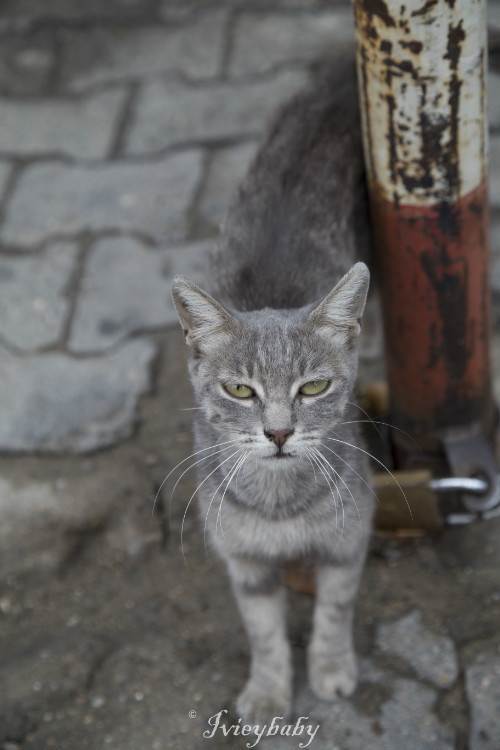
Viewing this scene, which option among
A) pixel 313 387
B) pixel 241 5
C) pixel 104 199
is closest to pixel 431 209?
pixel 313 387

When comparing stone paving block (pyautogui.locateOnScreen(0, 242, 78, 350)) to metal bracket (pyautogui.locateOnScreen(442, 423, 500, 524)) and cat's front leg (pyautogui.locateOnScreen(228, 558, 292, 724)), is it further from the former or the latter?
metal bracket (pyautogui.locateOnScreen(442, 423, 500, 524))

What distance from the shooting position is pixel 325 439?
2.24 metres

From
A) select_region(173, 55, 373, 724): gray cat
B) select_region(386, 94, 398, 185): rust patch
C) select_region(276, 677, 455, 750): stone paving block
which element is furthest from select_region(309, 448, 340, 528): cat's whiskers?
select_region(386, 94, 398, 185): rust patch

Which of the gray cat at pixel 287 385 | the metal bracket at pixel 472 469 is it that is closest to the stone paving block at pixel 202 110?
the gray cat at pixel 287 385

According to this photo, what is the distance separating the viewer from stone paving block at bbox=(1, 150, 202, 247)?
3.95 meters

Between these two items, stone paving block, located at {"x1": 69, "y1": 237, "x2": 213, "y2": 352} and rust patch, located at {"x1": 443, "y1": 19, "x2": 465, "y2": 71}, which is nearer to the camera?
rust patch, located at {"x1": 443, "y1": 19, "x2": 465, "y2": 71}

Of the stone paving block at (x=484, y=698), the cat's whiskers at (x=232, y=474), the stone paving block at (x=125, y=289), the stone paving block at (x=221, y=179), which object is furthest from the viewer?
the stone paving block at (x=221, y=179)

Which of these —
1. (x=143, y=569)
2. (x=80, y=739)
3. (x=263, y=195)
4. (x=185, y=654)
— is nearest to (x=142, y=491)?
(x=143, y=569)

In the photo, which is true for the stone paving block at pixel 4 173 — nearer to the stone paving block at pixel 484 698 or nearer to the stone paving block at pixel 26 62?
the stone paving block at pixel 26 62

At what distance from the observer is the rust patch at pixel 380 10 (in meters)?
2.10

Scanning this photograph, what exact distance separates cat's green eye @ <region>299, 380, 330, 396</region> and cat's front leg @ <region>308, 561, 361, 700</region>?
1.81ft

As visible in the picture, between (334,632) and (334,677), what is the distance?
0.39ft

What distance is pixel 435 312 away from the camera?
2.54 meters

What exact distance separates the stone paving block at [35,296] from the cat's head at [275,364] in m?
1.52
